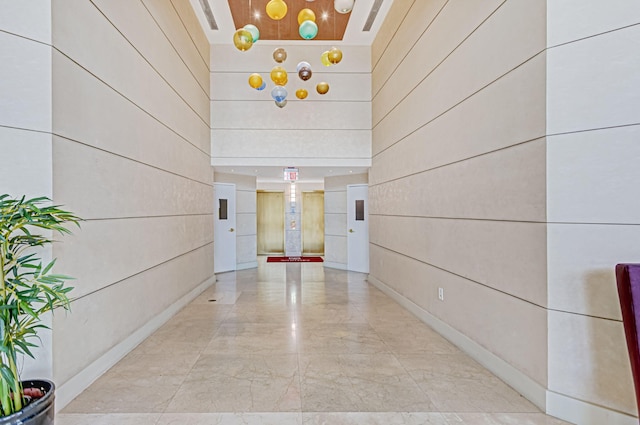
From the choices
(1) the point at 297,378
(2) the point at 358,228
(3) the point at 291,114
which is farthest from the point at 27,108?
(2) the point at 358,228

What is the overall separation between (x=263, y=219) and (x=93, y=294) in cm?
965

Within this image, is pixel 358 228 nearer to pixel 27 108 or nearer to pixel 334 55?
pixel 334 55

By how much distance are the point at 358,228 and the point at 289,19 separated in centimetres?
528

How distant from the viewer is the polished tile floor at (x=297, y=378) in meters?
2.68

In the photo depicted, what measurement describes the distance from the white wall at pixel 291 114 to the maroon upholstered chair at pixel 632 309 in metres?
6.01

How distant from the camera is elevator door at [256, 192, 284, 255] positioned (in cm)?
1273

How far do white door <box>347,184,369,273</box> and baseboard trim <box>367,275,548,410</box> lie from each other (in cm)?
386

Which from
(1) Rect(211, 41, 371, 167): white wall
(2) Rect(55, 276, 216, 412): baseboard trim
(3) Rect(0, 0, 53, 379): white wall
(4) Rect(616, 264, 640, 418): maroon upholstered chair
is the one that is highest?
(1) Rect(211, 41, 371, 167): white wall

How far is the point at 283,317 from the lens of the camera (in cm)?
517

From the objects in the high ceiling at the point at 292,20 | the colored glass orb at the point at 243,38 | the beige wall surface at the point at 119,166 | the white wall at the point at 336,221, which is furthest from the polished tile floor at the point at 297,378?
the high ceiling at the point at 292,20

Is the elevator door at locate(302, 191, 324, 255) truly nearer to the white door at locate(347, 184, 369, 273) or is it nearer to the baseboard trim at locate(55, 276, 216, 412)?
the white door at locate(347, 184, 369, 273)

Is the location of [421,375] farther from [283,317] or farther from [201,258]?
[201,258]

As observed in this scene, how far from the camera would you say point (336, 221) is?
987 cm

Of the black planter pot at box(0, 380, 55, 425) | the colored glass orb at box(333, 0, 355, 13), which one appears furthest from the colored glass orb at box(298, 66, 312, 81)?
the black planter pot at box(0, 380, 55, 425)
